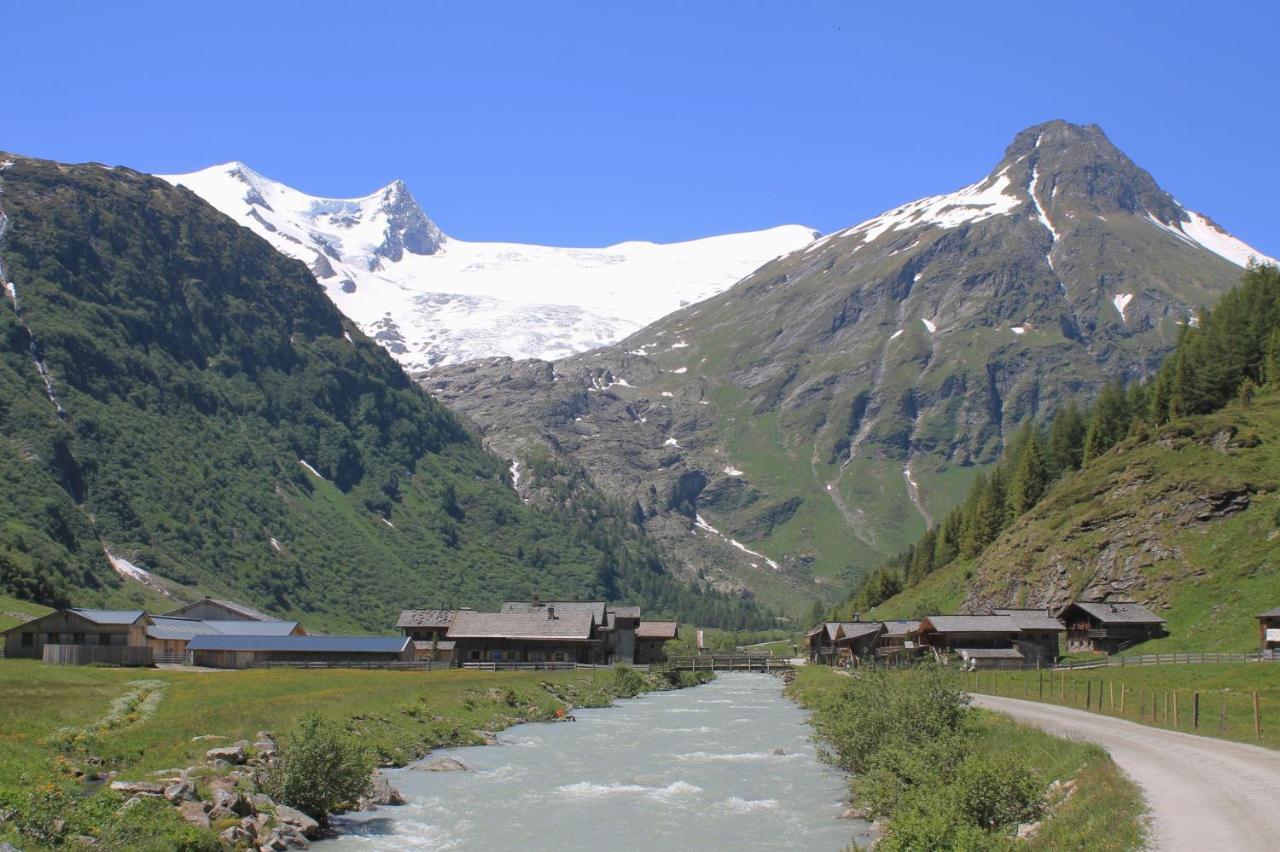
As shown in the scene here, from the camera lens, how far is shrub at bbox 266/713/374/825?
39.8 meters

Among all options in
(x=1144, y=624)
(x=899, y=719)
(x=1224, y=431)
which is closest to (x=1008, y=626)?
(x=1144, y=624)

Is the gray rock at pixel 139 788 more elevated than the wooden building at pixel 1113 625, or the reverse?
the wooden building at pixel 1113 625

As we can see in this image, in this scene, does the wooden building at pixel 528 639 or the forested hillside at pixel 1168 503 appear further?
the wooden building at pixel 528 639

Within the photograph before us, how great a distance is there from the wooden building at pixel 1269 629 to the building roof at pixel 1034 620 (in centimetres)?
2507

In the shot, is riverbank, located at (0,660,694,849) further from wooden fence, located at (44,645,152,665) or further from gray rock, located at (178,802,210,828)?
wooden fence, located at (44,645,152,665)

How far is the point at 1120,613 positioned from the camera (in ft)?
341

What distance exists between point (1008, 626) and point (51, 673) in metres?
83.7

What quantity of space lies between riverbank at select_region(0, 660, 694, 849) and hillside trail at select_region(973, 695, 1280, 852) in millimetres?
25555

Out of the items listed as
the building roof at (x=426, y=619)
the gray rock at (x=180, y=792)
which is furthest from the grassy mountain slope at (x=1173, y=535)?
the gray rock at (x=180, y=792)

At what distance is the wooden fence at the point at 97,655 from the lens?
3718 inches

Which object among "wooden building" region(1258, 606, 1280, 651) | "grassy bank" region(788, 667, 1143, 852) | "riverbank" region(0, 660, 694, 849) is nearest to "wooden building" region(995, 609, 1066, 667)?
"wooden building" region(1258, 606, 1280, 651)

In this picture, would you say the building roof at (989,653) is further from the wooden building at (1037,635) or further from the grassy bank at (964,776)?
the grassy bank at (964,776)

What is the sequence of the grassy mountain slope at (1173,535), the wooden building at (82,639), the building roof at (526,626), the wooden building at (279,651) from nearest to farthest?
the wooden building at (82,639), the grassy mountain slope at (1173,535), the wooden building at (279,651), the building roof at (526,626)

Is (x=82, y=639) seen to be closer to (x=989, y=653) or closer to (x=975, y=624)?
(x=975, y=624)
